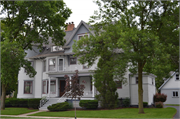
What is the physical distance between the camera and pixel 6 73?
70.1 feet

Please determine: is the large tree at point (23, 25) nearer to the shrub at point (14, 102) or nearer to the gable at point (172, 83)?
the shrub at point (14, 102)

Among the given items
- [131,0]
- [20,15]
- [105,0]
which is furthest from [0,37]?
[131,0]

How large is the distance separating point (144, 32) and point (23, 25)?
48.1 feet

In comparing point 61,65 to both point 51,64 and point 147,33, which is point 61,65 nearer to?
point 51,64

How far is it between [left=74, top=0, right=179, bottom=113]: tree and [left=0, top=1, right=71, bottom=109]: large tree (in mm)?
6058

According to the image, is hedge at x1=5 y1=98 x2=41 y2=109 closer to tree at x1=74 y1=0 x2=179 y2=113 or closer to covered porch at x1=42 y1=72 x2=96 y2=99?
covered porch at x1=42 y1=72 x2=96 y2=99

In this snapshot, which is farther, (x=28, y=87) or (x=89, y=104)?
(x=28, y=87)

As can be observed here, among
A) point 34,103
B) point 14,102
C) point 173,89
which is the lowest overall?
point 14,102

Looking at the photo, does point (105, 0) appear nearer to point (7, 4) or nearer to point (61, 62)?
point (7, 4)

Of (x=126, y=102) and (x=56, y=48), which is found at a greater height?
(x=56, y=48)

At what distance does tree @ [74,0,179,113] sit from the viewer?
17500 mm

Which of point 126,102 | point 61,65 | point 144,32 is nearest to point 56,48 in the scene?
point 61,65

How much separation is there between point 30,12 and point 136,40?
12.6 m

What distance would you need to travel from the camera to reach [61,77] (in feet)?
107
